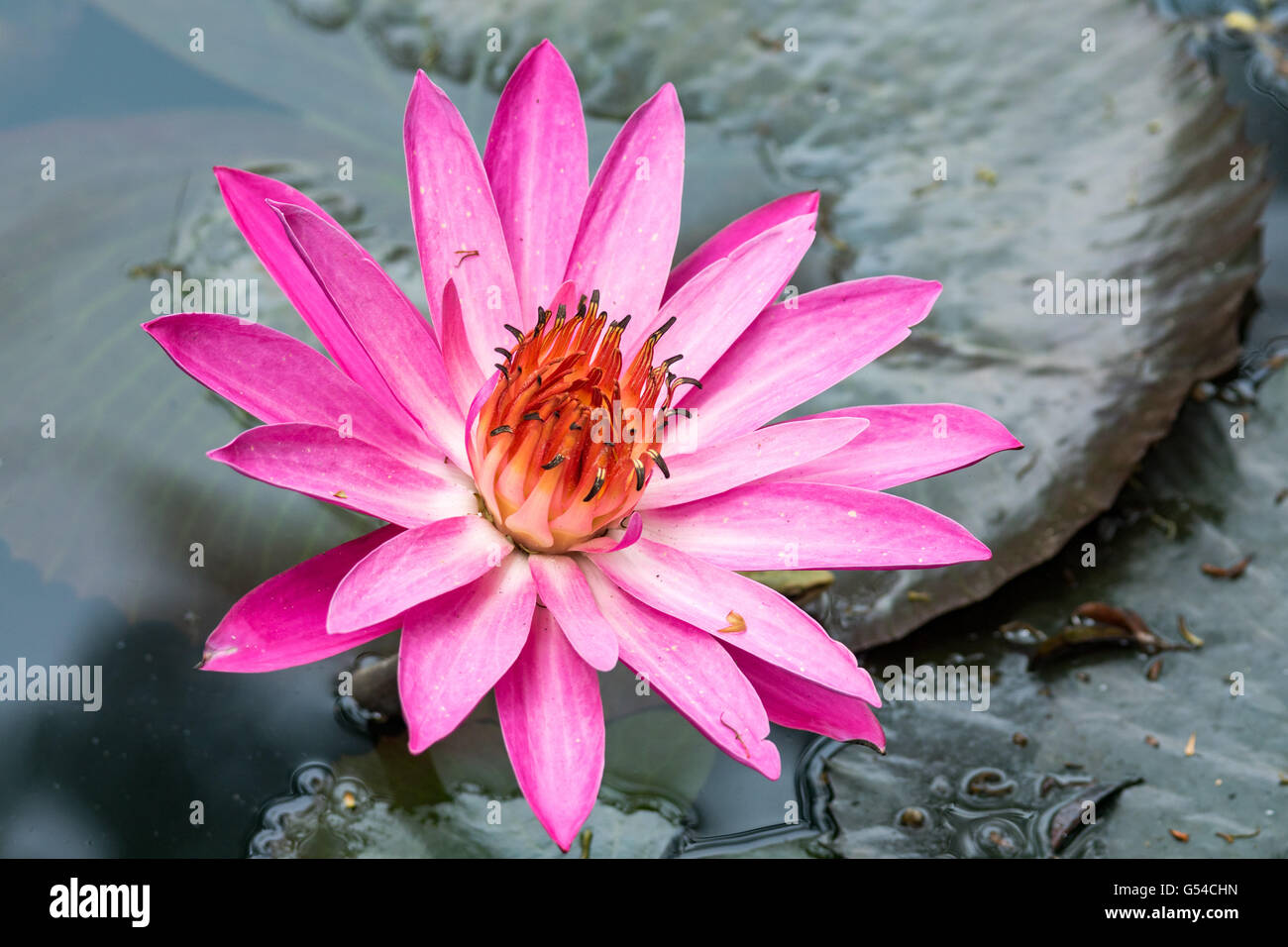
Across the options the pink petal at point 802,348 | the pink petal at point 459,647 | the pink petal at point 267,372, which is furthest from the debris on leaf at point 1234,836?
the pink petal at point 267,372

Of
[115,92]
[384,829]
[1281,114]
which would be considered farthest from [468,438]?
[1281,114]

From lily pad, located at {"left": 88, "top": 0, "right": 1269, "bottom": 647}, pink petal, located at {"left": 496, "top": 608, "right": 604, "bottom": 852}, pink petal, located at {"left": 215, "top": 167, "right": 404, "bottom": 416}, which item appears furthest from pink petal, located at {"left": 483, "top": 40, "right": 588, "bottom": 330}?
lily pad, located at {"left": 88, "top": 0, "right": 1269, "bottom": 647}

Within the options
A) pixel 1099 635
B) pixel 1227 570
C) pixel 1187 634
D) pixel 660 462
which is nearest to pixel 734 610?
pixel 660 462

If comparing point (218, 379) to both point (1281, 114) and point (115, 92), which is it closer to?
point (115, 92)

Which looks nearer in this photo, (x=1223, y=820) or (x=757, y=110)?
(x=1223, y=820)

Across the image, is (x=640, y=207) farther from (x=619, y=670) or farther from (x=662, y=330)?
(x=619, y=670)
